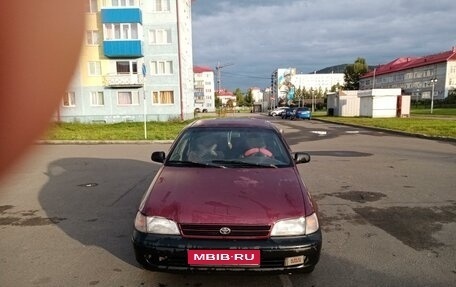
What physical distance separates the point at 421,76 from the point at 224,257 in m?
98.4

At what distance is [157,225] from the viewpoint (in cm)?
339

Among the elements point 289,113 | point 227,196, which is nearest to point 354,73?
point 289,113

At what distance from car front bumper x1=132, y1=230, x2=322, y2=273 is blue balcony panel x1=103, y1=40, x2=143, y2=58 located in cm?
3383

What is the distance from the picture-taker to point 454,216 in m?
5.68

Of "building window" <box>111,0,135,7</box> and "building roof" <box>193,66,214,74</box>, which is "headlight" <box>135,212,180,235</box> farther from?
"building roof" <box>193,66,214,74</box>

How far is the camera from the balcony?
1414 inches

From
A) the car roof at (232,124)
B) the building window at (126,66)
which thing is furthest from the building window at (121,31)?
the car roof at (232,124)

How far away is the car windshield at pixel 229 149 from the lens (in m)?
4.53

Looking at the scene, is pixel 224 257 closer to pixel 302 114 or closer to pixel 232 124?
pixel 232 124

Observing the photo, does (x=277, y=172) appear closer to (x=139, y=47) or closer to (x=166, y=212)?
(x=166, y=212)

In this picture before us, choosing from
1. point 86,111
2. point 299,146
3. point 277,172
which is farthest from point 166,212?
point 86,111

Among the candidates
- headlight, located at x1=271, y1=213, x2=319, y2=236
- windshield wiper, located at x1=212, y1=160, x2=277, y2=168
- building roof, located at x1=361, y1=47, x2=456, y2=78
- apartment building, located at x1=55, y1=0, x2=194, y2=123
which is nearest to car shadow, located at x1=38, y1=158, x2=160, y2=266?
windshield wiper, located at x1=212, y1=160, x2=277, y2=168

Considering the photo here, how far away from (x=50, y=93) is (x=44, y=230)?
14.6 feet

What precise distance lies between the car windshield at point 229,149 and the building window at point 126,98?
3289cm
